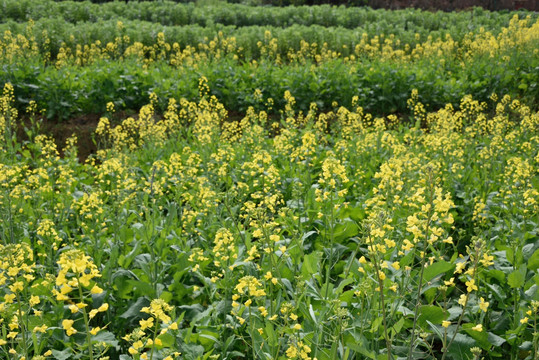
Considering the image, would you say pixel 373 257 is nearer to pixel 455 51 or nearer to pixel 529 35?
pixel 529 35

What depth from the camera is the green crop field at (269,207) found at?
240cm

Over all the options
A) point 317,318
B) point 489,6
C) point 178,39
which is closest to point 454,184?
point 317,318

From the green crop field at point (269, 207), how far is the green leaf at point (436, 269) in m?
0.01

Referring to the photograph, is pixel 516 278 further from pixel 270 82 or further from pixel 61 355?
pixel 270 82

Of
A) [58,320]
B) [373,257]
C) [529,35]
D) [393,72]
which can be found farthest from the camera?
[529,35]

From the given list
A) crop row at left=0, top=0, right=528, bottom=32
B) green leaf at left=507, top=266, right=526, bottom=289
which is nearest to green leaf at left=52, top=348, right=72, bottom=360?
green leaf at left=507, top=266, right=526, bottom=289

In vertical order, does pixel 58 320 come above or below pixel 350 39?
below

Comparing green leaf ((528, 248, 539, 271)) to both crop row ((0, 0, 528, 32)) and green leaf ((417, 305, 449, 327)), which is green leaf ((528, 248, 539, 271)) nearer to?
green leaf ((417, 305, 449, 327))

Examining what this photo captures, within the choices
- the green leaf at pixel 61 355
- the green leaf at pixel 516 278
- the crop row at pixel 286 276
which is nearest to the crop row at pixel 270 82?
→ the crop row at pixel 286 276

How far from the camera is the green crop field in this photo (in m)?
2.40

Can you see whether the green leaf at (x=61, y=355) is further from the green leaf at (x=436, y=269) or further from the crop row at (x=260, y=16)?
the crop row at (x=260, y=16)

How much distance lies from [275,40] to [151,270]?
413 inches

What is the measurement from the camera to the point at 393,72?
9734 mm

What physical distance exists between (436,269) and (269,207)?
3.68 ft
